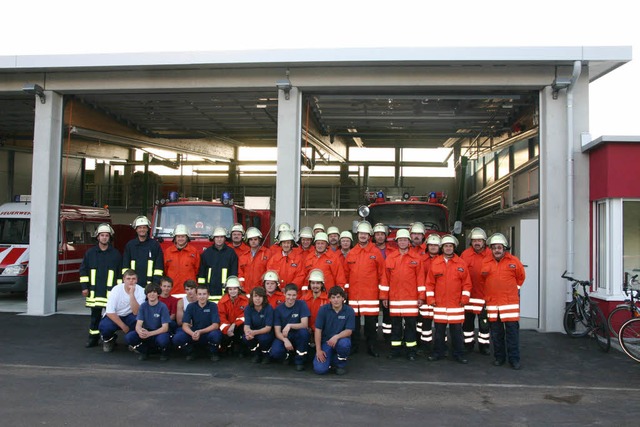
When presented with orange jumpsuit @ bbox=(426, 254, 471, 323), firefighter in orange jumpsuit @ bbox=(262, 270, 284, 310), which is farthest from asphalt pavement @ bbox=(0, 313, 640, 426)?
firefighter in orange jumpsuit @ bbox=(262, 270, 284, 310)

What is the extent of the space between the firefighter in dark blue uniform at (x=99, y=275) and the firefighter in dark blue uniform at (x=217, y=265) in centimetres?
128

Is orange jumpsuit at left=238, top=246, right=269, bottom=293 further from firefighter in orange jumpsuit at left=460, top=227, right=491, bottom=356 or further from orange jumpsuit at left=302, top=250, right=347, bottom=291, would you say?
firefighter in orange jumpsuit at left=460, top=227, right=491, bottom=356

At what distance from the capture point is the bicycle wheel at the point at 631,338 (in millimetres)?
7633

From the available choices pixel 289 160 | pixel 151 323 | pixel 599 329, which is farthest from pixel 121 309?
pixel 599 329

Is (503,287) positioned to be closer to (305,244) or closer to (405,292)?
(405,292)

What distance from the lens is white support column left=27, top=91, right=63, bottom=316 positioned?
11180 millimetres

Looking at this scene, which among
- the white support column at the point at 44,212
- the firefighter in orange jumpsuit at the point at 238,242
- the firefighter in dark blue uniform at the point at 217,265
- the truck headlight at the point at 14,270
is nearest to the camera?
→ the firefighter in dark blue uniform at the point at 217,265

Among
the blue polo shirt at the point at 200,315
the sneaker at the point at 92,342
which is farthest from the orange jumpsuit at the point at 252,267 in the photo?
the sneaker at the point at 92,342

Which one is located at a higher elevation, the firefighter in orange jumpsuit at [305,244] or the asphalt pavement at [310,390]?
the firefighter in orange jumpsuit at [305,244]

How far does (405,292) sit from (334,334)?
1.34 m

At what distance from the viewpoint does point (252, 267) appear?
8.77 meters

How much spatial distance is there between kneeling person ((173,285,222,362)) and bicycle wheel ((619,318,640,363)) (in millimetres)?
5233

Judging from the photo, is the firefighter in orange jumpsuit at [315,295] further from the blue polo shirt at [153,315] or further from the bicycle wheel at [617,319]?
the bicycle wheel at [617,319]

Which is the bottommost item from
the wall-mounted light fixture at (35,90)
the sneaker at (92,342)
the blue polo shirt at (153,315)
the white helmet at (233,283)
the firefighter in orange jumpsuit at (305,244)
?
the sneaker at (92,342)
